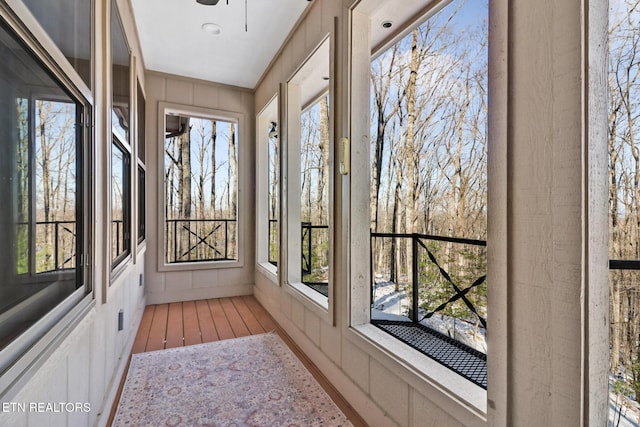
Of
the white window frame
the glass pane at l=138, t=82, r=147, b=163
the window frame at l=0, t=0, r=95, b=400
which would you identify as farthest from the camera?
the white window frame

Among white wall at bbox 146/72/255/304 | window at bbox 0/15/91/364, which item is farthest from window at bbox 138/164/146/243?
window at bbox 0/15/91/364

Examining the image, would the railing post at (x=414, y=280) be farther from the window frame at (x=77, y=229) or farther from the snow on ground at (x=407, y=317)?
the window frame at (x=77, y=229)

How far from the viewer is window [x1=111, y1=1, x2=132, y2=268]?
179cm

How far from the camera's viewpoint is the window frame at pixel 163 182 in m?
3.53

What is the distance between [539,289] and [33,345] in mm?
1409

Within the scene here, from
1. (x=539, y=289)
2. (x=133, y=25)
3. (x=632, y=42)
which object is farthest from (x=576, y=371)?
(x=133, y=25)

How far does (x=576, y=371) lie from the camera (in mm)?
760

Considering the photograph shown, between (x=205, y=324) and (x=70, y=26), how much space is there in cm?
257

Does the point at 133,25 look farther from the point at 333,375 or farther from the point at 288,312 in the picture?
the point at 333,375

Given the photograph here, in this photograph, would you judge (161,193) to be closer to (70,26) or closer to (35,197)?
(70,26)

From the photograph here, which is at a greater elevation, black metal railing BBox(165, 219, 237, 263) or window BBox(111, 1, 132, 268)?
window BBox(111, 1, 132, 268)

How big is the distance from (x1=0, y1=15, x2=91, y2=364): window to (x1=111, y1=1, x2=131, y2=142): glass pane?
2.19 ft

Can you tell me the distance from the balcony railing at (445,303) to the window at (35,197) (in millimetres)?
1636

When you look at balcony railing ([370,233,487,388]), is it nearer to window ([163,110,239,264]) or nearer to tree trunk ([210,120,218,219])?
window ([163,110,239,264])
